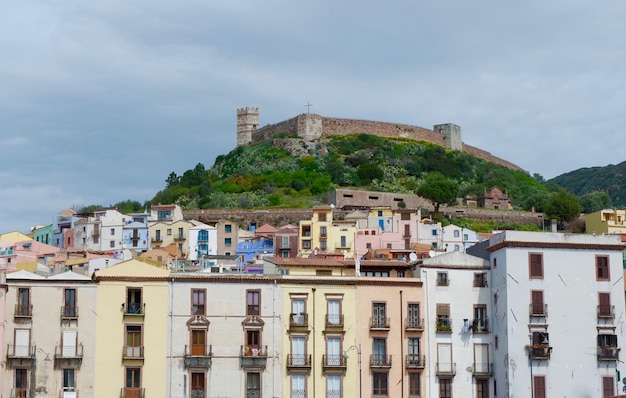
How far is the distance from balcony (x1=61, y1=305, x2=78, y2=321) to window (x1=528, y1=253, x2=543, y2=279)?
24911 millimetres

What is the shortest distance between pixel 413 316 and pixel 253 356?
30.5 feet

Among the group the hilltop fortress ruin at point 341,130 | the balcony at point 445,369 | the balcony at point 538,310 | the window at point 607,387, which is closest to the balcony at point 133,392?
the balcony at point 445,369

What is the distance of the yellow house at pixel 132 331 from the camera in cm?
6341

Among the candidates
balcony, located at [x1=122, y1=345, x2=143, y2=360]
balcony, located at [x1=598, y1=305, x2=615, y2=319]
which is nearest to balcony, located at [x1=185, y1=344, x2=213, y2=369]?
balcony, located at [x1=122, y1=345, x2=143, y2=360]

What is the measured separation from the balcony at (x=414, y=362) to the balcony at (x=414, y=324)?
1436mm

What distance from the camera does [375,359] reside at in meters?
65.8

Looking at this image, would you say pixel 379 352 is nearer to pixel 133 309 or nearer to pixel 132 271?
pixel 133 309

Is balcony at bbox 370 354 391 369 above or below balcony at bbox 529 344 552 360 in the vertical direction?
below

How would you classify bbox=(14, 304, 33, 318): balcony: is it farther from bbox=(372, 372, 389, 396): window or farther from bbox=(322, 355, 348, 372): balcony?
bbox=(372, 372, 389, 396): window

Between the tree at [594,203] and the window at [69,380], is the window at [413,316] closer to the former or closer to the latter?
the window at [69,380]

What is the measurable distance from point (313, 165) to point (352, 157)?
19.1 ft

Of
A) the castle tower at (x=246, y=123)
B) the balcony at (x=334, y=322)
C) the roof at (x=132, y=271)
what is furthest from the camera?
the castle tower at (x=246, y=123)

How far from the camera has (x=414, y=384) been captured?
2581 inches

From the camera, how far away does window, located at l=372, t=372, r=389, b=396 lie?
65.1m
